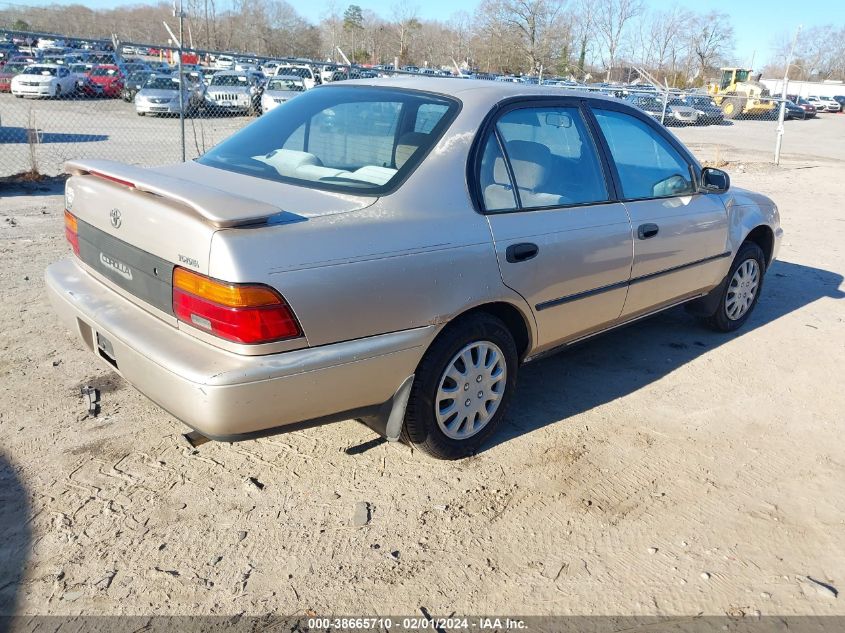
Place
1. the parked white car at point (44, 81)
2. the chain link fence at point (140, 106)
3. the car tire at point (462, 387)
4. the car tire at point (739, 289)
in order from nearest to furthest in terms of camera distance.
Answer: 1. the car tire at point (462, 387)
2. the car tire at point (739, 289)
3. the chain link fence at point (140, 106)
4. the parked white car at point (44, 81)

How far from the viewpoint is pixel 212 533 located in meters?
2.73

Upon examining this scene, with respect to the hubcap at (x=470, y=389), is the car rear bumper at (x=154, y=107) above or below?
above

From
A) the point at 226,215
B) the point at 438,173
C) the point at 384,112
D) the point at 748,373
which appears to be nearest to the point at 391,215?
the point at 438,173

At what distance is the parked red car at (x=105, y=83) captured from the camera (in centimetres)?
2559

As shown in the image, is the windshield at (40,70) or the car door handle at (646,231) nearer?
the car door handle at (646,231)

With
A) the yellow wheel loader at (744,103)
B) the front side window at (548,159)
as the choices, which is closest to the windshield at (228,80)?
the yellow wheel loader at (744,103)

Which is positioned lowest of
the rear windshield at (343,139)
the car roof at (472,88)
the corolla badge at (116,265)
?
the corolla badge at (116,265)

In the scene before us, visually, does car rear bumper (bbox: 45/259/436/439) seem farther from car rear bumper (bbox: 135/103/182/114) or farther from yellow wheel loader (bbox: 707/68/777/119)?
yellow wheel loader (bbox: 707/68/777/119)

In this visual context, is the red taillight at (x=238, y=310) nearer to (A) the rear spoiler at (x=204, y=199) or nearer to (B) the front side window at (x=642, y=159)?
(A) the rear spoiler at (x=204, y=199)

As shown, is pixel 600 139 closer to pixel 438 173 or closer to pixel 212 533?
pixel 438 173

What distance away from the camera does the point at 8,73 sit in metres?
25.9

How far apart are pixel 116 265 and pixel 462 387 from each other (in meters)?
1.61

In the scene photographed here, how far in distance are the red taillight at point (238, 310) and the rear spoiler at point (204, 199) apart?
225mm

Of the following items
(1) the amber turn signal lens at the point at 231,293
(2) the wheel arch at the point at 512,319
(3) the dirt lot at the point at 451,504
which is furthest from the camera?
(2) the wheel arch at the point at 512,319
